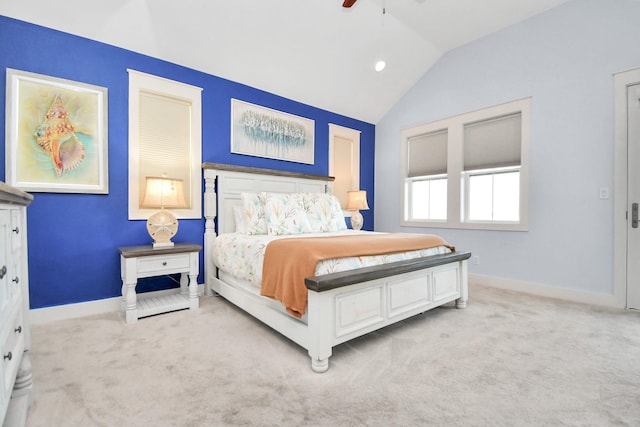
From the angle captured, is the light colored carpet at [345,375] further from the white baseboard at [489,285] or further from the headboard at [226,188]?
the headboard at [226,188]

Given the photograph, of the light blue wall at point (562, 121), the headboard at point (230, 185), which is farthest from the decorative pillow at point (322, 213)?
the light blue wall at point (562, 121)

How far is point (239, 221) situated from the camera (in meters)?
3.32

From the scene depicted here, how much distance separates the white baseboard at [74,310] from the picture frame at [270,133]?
206 centimetres

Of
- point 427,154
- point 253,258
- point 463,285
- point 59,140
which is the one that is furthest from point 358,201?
point 59,140

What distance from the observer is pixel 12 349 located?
1183 mm

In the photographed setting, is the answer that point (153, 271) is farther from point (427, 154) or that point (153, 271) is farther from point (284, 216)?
point (427, 154)

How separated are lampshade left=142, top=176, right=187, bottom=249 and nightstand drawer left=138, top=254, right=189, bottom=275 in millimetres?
164

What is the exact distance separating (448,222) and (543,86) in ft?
6.37

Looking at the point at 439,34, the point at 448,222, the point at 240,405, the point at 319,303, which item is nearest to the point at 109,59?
the point at 319,303

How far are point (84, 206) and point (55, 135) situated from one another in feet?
2.13

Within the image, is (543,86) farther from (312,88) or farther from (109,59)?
(109,59)

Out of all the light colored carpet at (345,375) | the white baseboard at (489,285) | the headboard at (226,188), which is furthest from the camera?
the headboard at (226,188)

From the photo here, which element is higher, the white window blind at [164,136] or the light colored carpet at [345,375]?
the white window blind at [164,136]

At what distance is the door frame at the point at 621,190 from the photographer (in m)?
2.88
